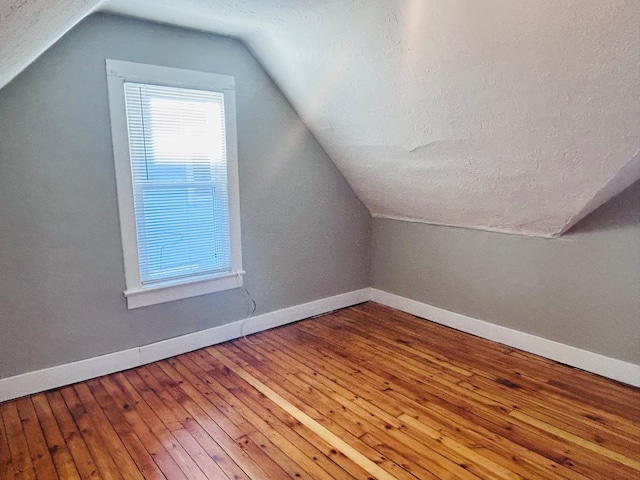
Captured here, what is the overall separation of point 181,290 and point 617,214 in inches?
113

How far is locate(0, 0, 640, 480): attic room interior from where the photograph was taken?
1965mm

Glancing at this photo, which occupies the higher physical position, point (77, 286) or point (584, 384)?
point (77, 286)

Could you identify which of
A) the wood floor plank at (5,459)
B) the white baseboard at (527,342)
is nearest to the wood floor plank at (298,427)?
the wood floor plank at (5,459)

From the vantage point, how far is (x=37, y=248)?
2.50 meters

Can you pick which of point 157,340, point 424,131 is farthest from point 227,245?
point 424,131

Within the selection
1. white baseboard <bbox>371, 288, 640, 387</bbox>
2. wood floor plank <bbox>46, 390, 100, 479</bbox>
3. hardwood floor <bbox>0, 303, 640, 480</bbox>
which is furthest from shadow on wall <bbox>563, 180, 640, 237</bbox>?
wood floor plank <bbox>46, 390, 100, 479</bbox>

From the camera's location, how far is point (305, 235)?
12.1 feet

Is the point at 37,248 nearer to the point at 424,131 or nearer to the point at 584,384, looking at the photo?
the point at 424,131

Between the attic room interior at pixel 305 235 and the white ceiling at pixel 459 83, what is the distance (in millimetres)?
14

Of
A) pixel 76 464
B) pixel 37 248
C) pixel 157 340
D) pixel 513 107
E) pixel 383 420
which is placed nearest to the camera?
pixel 76 464

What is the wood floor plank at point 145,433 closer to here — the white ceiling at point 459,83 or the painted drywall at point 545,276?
the white ceiling at point 459,83

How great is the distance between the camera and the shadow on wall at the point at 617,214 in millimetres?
2498

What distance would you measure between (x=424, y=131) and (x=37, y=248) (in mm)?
2419

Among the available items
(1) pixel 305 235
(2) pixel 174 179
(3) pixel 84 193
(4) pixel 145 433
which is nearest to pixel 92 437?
(4) pixel 145 433
